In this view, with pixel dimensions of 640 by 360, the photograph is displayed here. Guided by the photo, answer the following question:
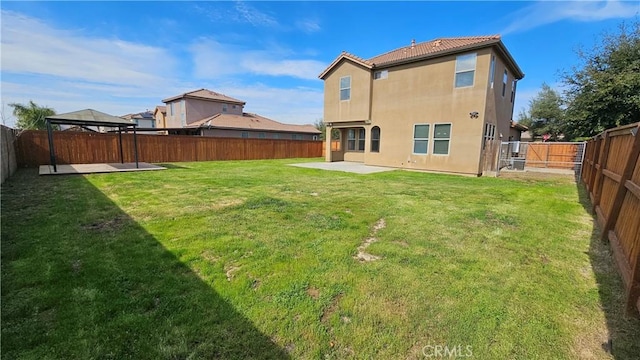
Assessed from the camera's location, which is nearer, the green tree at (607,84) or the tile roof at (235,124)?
the green tree at (607,84)

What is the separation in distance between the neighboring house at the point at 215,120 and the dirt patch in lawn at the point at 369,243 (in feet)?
72.2

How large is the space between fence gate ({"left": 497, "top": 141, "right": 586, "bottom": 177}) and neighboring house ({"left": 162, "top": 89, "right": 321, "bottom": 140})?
2005cm

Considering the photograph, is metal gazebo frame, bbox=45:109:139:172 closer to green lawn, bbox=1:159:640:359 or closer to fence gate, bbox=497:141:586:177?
green lawn, bbox=1:159:640:359

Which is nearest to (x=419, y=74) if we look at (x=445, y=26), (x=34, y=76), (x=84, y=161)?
(x=445, y=26)

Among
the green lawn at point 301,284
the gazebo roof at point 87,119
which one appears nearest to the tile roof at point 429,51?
the green lawn at point 301,284

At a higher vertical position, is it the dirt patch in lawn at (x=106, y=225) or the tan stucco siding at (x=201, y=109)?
the tan stucco siding at (x=201, y=109)

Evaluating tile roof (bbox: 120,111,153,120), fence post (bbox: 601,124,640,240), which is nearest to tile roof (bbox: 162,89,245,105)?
tile roof (bbox: 120,111,153,120)

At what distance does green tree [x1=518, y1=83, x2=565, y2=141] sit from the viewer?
28208 millimetres

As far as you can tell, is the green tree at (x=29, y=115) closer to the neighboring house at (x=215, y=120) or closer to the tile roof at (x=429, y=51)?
the neighboring house at (x=215, y=120)

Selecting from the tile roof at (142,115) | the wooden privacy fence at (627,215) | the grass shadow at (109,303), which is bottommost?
the grass shadow at (109,303)

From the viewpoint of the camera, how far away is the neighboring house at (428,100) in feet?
39.4

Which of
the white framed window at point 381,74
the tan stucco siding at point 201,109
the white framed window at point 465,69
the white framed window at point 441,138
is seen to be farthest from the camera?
the tan stucco siding at point 201,109

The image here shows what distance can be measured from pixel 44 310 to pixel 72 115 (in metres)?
12.2

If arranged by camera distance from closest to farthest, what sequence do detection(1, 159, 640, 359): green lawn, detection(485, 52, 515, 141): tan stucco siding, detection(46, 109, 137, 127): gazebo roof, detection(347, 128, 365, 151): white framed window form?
1. detection(1, 159, 640, 359): green lawn
2. detection(46, 109, 137, 127): gazebo roof
3. detection(485, 52, 515, 141): tan stucco siding
4. detection(347, 128, 365, 151): white framed window
